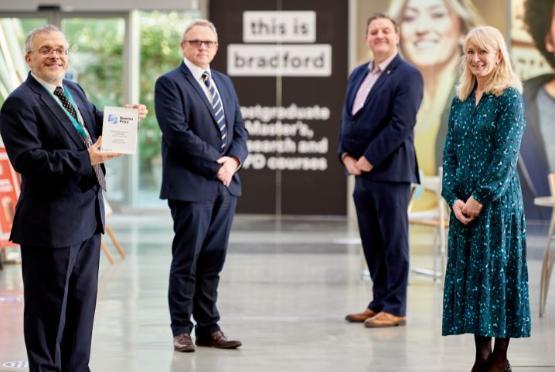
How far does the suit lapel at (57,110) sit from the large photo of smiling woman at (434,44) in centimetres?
1016

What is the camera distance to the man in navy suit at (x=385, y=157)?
6691 millimetres

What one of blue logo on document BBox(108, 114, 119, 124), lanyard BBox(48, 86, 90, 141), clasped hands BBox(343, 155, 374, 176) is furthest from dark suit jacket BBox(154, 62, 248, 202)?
blue logo on document BBox(108, 114, 119, 124)

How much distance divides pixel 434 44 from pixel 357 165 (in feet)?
26.1

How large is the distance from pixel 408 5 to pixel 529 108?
197 centimetres

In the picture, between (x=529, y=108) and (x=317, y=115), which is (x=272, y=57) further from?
→ (x=529, y=108)

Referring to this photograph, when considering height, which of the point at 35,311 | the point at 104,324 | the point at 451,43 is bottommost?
the point at 104,324

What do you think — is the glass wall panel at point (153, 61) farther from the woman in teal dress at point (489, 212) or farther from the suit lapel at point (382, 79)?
the woman in teal dress at point (489, 212)

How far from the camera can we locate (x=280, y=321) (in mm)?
6957

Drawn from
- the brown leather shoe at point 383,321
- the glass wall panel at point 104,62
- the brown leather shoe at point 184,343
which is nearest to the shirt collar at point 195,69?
the brown leather shoe at point 184,343

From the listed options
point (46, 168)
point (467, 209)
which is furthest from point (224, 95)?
point (46, 168)

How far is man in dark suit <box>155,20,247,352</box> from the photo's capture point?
5.81m

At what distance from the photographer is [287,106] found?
14.9 metres

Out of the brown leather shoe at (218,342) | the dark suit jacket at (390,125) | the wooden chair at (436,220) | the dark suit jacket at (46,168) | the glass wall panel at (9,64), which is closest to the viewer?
the dark suit jacket at (46,168)

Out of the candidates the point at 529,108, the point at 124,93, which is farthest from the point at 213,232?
the point at 124,93
